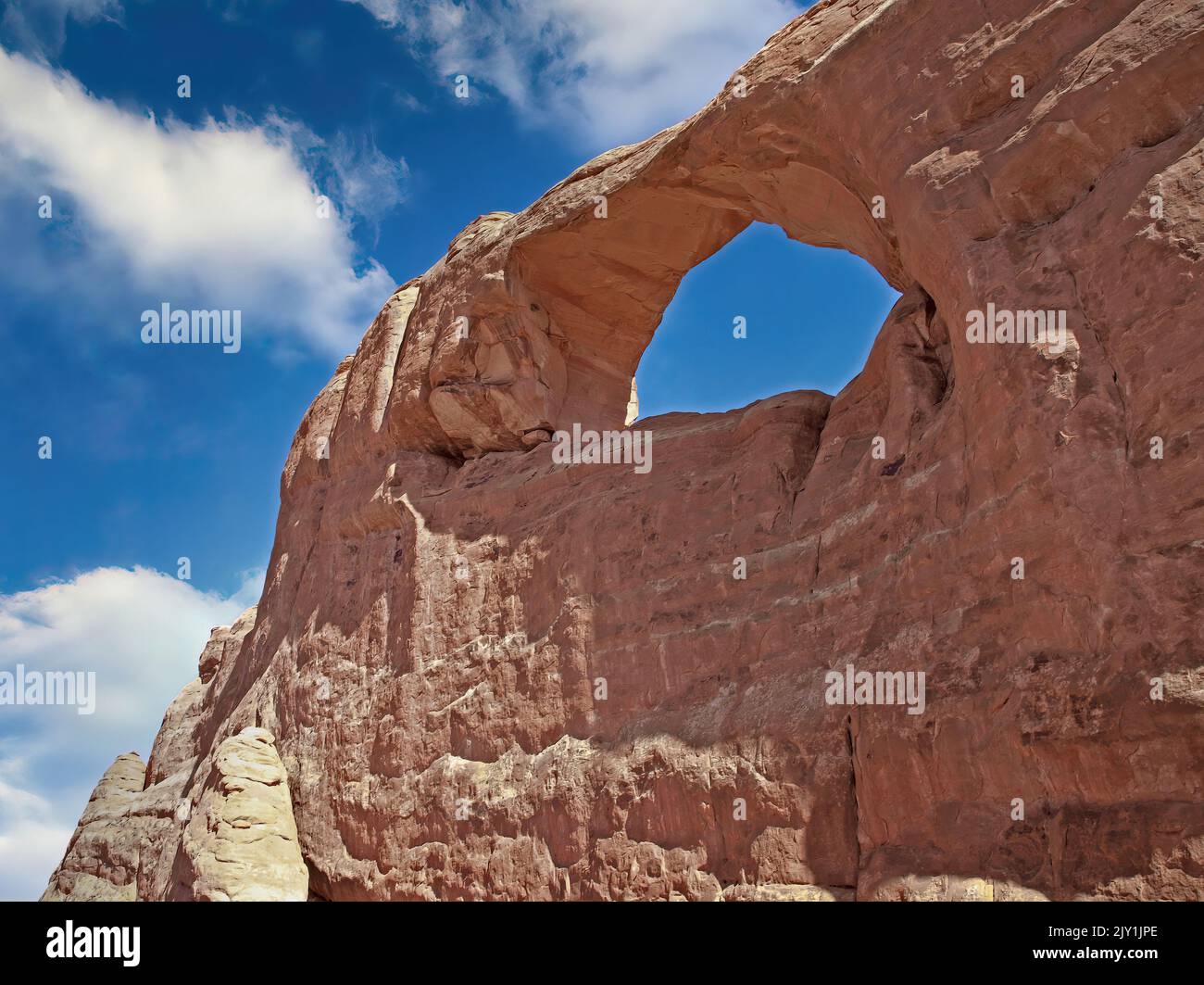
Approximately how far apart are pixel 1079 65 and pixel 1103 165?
2.58 feet

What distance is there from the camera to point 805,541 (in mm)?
Result: 9766

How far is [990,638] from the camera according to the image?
24.9 ft

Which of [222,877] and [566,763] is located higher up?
[566,763]

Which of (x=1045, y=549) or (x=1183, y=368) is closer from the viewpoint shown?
(x=1183, y=368)

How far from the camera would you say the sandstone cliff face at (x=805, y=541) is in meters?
6.94

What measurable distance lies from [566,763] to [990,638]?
171 inches

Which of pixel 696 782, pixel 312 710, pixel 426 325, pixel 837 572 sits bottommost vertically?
pixel 696 782

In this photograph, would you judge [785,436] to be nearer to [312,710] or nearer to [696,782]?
[696,782]

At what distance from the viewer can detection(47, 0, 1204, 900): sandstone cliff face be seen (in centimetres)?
694

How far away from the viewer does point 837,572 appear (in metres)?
9.24

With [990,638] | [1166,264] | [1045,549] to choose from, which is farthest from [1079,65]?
[990,638]
